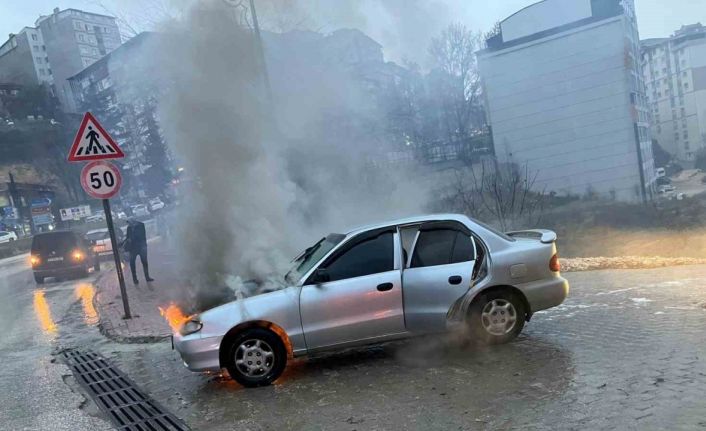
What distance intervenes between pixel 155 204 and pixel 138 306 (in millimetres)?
17838

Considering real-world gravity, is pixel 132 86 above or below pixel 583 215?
above

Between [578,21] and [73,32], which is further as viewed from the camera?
[73,32]


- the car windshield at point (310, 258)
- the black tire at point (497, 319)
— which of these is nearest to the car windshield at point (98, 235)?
the car windshield at point (310, 258)

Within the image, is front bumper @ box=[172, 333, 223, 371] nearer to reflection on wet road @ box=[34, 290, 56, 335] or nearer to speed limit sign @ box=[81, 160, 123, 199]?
speed limit sign @ box=[81, 160, 123, 199]

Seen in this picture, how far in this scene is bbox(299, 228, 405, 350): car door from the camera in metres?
4.03

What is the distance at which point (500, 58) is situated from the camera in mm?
15781

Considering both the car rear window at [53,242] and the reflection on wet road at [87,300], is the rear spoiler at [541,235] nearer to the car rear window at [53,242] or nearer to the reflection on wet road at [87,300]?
the reflection on wet road at [87,300]

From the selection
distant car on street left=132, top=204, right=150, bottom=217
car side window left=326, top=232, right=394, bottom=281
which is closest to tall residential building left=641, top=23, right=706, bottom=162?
car side window left=326, top=232, right=394, bottom=281

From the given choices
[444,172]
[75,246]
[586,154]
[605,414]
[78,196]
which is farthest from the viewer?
[78,196]

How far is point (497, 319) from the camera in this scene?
427 centimetres

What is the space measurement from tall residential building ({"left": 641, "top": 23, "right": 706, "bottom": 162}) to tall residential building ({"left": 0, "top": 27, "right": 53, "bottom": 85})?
2305cm

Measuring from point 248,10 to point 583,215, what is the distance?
12.0 m

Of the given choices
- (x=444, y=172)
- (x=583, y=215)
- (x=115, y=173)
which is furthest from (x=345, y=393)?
(x=583, y=215)

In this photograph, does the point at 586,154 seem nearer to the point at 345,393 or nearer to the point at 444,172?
the point at 444,172
